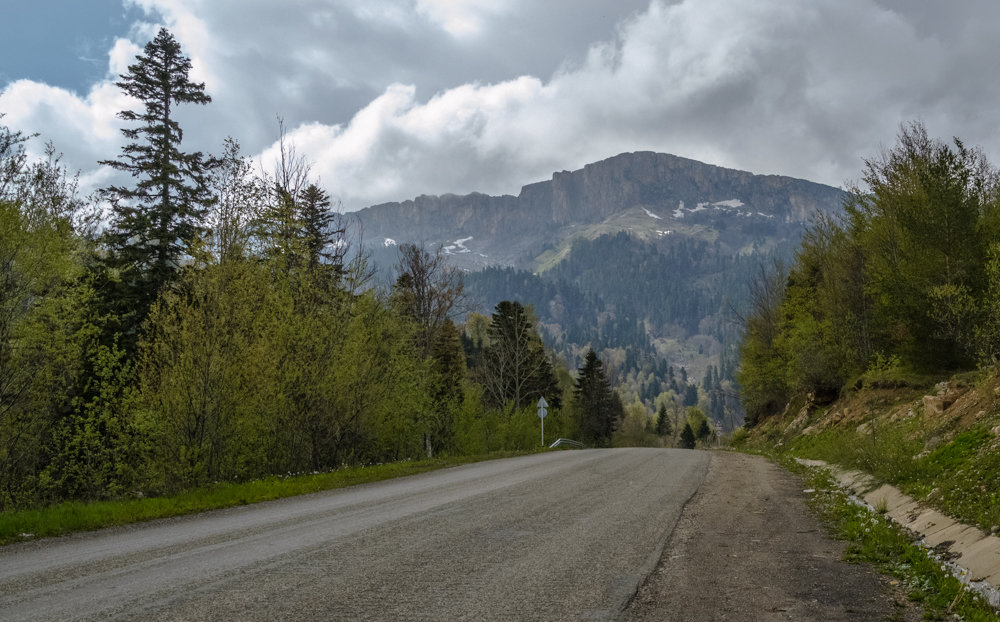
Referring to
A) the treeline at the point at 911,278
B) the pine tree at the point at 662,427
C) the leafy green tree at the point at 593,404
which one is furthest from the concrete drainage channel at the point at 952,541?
the pine tree at the point at 662,427

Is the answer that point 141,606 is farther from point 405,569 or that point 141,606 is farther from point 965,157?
point 965,157

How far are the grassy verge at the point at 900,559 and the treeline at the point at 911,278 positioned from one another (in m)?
7.10

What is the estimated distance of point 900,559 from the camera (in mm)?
7461

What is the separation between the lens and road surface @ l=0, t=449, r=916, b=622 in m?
5.51

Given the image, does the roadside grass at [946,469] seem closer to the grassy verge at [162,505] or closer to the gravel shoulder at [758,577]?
the gravel shoulder at [758,577]

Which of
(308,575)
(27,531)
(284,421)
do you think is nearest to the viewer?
(308,575)

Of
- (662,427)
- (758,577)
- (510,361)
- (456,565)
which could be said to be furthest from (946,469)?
(662,427)

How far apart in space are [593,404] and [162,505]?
6278 cm

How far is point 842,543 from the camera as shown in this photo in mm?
8633

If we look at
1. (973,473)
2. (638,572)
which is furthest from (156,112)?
(973,473)

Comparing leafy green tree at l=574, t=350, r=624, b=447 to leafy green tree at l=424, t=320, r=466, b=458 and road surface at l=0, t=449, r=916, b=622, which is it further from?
road surface at l=0, t=449, r=916, b=622

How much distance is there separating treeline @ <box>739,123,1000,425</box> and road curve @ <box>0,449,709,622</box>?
37.5 feet

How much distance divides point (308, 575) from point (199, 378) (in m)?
10.1

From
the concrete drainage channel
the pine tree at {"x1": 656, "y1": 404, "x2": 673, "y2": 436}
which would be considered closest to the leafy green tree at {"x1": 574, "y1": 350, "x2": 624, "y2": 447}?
the pine tree at {"x1": 656, "y1": 404, "x2": 673, "y2": 436}
